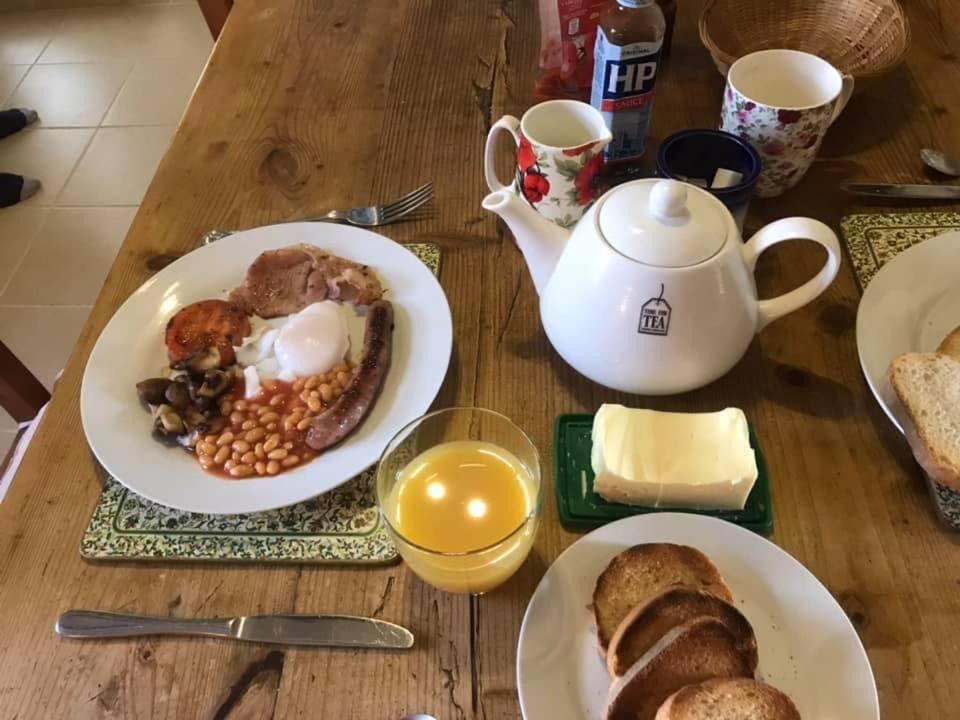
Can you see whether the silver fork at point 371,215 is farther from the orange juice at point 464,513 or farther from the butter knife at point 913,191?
the butter knife at point 913,191

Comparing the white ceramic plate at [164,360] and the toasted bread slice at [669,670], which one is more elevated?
the toasted bread slice at [669,670]

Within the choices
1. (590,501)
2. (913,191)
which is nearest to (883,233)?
(913,191)

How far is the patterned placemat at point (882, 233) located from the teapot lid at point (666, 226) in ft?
1.24

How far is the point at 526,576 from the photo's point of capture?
81cm

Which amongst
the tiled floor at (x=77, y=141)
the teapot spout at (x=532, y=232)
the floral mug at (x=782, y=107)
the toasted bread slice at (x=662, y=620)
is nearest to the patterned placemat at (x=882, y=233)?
the floral mug at (x=782, y=107)

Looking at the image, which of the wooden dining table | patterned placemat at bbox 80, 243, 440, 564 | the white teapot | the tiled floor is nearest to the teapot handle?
the white teapot

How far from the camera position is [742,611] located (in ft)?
2.45

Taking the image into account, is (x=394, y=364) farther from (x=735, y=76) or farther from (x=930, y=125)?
(x=930, y=125)

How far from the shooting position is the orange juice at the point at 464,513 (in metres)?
0.72

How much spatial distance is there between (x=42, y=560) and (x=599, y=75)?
3.08 ft

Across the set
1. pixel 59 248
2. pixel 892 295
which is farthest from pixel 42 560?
pixel 59 248

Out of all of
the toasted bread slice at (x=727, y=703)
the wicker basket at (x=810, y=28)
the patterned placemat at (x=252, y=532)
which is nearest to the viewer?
the toasted bread slice at (x=727, y=703)

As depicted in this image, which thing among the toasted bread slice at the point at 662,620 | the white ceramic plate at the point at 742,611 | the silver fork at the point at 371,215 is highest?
the toasted bread slice at the point at 662,620

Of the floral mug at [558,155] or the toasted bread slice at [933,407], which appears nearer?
the toasted bread slice at [933,407]
